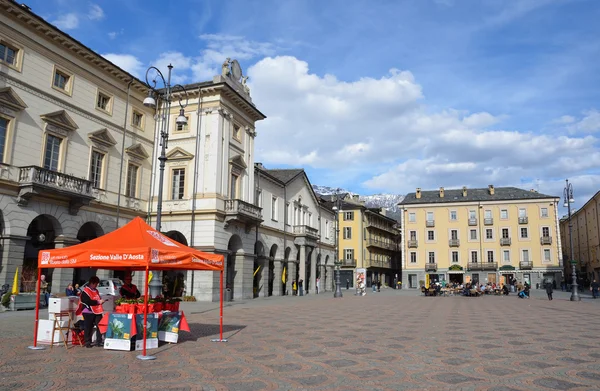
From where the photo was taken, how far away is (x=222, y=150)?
3309 cm

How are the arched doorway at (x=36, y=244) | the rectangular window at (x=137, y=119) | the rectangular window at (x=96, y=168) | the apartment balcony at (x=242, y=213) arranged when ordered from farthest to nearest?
the apartment balcony at (x=242, y=213) < the rectangular window at (x=137, y=119) < the rectangular window at (x=96, y=168) < the arched doorway at (x=36, y=244)

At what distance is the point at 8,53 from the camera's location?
2353 centimetres

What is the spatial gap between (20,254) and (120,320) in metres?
14.9

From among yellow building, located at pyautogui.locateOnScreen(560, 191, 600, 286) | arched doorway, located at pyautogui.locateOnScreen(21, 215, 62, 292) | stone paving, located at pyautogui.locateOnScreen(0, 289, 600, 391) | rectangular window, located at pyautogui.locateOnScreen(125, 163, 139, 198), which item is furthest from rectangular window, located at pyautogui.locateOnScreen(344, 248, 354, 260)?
stone paving, located at pyautogui.locateOnScreen(0, 289, 600, 391)

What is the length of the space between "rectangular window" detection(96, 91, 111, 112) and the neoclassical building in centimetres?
6

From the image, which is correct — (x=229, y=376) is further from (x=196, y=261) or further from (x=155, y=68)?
(x=155, y=68)

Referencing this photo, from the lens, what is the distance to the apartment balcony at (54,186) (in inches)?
912

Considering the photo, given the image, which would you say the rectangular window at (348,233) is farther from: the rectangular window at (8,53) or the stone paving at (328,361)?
→ the stone paving at (328,361)

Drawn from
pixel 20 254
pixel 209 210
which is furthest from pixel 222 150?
pixel 20 254

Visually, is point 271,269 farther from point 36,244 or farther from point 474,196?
point 474,196

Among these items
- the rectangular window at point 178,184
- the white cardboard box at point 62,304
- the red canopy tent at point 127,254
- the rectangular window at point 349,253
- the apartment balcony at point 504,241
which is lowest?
the white cardboard box at point 62,304

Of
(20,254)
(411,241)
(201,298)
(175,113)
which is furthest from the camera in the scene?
(411,241)

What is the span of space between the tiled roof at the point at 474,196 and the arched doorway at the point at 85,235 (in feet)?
176

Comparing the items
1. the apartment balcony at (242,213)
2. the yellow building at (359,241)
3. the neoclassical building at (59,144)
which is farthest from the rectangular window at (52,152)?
the yellow building at (359,241)
